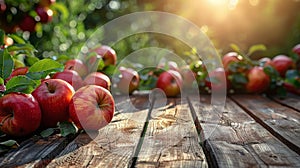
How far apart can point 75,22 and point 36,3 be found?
1592 millimetres

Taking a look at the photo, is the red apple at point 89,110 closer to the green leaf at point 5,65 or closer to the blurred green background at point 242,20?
the green leaf at point 5,65

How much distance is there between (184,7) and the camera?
4.31m

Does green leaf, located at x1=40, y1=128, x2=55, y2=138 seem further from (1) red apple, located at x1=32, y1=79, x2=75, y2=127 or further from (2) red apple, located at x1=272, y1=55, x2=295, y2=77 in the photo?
(2) red apple, located at x1=272, y1=55, x2=295, y2=77

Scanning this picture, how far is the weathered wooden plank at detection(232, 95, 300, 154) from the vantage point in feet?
3.60

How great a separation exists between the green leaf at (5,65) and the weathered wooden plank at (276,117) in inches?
33.8

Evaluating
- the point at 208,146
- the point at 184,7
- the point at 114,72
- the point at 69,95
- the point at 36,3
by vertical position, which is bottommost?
the point at 208,146

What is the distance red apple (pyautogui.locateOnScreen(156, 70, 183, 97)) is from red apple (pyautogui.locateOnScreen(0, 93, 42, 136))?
1083 millimetres

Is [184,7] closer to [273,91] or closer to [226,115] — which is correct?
[273,91]

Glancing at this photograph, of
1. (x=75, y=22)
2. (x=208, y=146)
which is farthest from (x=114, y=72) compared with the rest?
(x=75, y=22)

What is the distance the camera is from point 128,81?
7.14 ft

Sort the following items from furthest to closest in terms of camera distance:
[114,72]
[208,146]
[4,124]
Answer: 1. [114,72]
2. [4,124]
3. [208,146]

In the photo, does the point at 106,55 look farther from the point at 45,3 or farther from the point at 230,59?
the point at 230,59

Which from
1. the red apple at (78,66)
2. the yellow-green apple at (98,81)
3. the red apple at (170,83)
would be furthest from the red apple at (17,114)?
Result: the red apple at (170,83)

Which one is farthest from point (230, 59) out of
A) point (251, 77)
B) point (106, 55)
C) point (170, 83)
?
point (106, 55)
